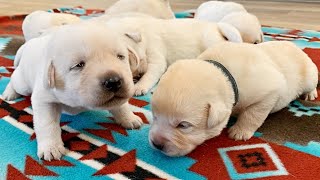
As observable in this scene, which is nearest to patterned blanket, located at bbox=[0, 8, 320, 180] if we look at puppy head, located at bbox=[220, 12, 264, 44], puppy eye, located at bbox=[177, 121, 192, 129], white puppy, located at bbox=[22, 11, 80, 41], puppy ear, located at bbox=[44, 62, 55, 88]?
puppy eye, located at bbox=[177, 121, 192, 129]

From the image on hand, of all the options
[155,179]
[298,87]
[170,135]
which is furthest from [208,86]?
[298,87]

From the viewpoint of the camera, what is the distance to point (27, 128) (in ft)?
5.49

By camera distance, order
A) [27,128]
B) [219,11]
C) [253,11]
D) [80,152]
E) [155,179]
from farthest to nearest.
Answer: [253,11] < [219,11] < [27,128] < [80,152] < [155,179]

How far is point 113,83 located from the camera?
4.21 feet

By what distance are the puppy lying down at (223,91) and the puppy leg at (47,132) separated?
354 mm

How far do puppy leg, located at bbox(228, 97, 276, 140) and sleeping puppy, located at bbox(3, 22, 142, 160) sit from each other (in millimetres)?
485

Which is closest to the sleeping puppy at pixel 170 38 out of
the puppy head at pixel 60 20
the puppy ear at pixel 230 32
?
the puppy ear at pixel 230 32

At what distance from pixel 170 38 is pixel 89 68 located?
1167 mm

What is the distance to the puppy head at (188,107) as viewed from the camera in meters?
1.31

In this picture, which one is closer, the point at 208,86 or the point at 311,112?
the point at 208,86

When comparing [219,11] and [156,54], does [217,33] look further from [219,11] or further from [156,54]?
[219,11]

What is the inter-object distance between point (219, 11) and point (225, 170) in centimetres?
202

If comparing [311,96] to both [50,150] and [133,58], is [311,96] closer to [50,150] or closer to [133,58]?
[133,58]

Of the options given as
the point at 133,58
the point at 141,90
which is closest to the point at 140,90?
the point at 141,90
